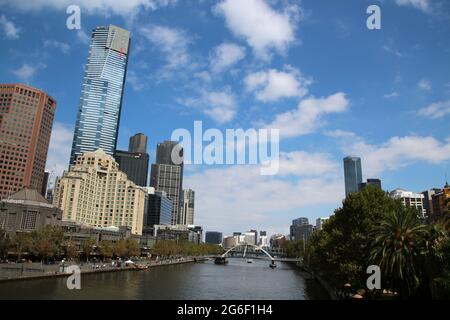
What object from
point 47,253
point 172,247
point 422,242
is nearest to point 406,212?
point 422,242

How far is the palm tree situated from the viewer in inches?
1423

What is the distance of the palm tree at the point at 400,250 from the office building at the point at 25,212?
334 feet

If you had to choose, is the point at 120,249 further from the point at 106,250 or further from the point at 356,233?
the point at 356,233

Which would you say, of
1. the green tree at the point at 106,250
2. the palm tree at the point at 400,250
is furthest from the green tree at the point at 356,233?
the green tree at the point at 106,250

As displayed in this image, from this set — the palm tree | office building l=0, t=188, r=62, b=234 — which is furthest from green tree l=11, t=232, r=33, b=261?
the palm tree

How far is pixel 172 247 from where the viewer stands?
174 metres

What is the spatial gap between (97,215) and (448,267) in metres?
188

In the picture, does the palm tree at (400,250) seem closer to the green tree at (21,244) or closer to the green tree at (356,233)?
the green tree at (356,233)

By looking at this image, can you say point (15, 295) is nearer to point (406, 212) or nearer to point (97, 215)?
point (406, 212)

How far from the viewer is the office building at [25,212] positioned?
113 m

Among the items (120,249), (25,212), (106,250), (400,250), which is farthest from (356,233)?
(25,212)

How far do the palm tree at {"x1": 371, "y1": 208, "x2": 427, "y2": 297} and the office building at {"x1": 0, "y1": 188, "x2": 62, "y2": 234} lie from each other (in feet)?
334

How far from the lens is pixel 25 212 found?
115688 millimetres
